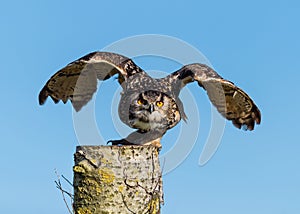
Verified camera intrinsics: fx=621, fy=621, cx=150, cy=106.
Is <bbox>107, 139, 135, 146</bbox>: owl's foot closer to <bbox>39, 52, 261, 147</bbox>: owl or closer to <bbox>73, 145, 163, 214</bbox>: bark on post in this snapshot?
<bbox>39, 52, 261, 147</bbox>: owl

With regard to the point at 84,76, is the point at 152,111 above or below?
below

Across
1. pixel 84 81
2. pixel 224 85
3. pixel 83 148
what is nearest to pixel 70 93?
pixel 84 81

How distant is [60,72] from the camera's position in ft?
28.1

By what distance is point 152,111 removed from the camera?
28.7ft

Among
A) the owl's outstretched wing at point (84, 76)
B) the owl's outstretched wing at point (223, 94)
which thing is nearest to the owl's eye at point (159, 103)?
the owl's outstretched wing at point (223, 94)

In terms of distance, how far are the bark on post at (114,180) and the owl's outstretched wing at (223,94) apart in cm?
312

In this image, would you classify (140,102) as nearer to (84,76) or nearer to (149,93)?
(149,93)

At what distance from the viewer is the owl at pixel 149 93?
854 cm

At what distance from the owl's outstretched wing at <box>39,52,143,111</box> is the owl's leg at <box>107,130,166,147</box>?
86 cm

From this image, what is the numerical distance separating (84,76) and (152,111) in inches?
47.9

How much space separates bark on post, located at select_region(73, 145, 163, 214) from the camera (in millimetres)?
5211

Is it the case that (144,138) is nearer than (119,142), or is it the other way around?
(119,142)

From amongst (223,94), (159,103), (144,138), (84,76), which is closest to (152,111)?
(159,103)

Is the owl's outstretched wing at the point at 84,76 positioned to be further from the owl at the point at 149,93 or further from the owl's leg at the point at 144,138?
the owl's leg at the point at 144,138
